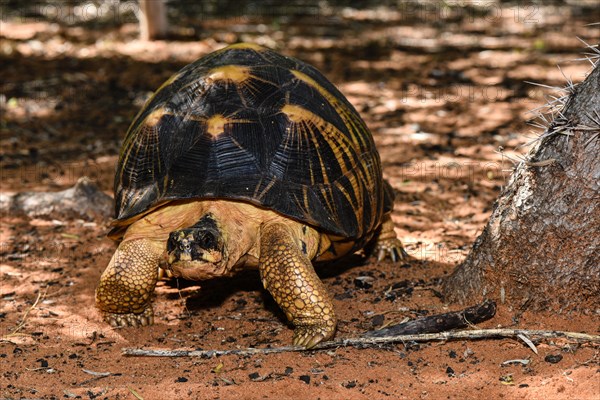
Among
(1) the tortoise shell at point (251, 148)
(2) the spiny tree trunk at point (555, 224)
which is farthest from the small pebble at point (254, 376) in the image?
(2) the spiny tree trunk at point (555, 224)

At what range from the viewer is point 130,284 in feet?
16.3

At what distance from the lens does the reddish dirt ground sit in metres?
4.12

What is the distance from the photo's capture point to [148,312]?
516cm

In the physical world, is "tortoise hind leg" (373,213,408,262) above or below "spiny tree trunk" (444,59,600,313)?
below

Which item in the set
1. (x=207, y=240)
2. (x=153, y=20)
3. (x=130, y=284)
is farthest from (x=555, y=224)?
(x=153, y=20)

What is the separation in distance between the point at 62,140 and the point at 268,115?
195 inches

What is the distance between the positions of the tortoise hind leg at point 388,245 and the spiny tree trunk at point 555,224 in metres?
1.43

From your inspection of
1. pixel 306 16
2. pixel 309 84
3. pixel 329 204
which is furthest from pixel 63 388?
pixel 306 16

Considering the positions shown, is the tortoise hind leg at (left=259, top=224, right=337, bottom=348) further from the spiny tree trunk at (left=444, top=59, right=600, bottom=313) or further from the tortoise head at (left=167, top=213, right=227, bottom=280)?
the spiny tree trunk at (left=444, top=59, right=600, bottom=313)

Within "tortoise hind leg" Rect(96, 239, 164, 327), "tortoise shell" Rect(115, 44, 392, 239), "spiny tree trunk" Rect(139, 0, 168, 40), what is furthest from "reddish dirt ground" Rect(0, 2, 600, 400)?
"tortoise shell" Rect(115, 44, 392, 239)

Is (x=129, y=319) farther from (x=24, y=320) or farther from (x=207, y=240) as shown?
(x=207, y=240)

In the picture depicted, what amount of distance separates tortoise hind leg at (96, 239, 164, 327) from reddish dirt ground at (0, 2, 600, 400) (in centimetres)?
11

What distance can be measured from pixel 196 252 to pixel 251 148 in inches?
34.0

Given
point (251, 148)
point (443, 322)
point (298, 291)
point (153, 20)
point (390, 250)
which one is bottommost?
point (390, 250)
